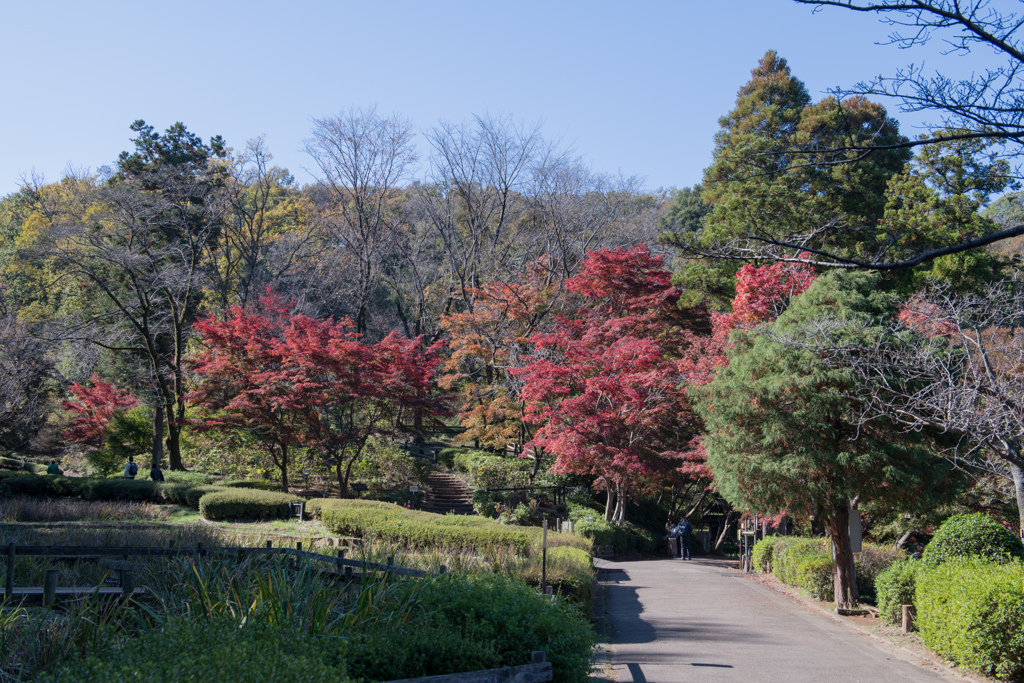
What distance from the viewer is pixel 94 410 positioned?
29234mm

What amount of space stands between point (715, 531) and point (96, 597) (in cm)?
2686

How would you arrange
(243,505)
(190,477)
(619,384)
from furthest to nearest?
(190,477), (619,384), (243,505)

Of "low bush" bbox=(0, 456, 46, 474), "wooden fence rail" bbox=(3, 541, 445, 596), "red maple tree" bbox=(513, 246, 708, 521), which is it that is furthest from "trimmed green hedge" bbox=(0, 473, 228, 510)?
"wooden fence rail" bbox=(3, 541, 445, 596)

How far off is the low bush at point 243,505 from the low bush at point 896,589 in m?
14.7

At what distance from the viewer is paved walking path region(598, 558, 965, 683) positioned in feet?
28.6

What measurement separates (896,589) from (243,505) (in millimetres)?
15605

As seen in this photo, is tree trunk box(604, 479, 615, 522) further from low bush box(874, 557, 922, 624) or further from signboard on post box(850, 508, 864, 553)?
low bush box(874, 557, 922, 624)

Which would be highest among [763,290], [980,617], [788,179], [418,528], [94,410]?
[788,179]

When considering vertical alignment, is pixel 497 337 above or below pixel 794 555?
above

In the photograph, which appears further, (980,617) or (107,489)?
(107,489)

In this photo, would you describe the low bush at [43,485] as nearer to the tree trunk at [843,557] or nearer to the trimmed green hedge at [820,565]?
the trimmed green hedge at [820,565]

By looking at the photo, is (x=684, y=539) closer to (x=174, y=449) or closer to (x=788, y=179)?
(x=788, y=179)

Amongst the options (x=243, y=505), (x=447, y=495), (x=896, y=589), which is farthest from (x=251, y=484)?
(x=896, y=589)

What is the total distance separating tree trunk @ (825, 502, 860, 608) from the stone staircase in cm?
1312
